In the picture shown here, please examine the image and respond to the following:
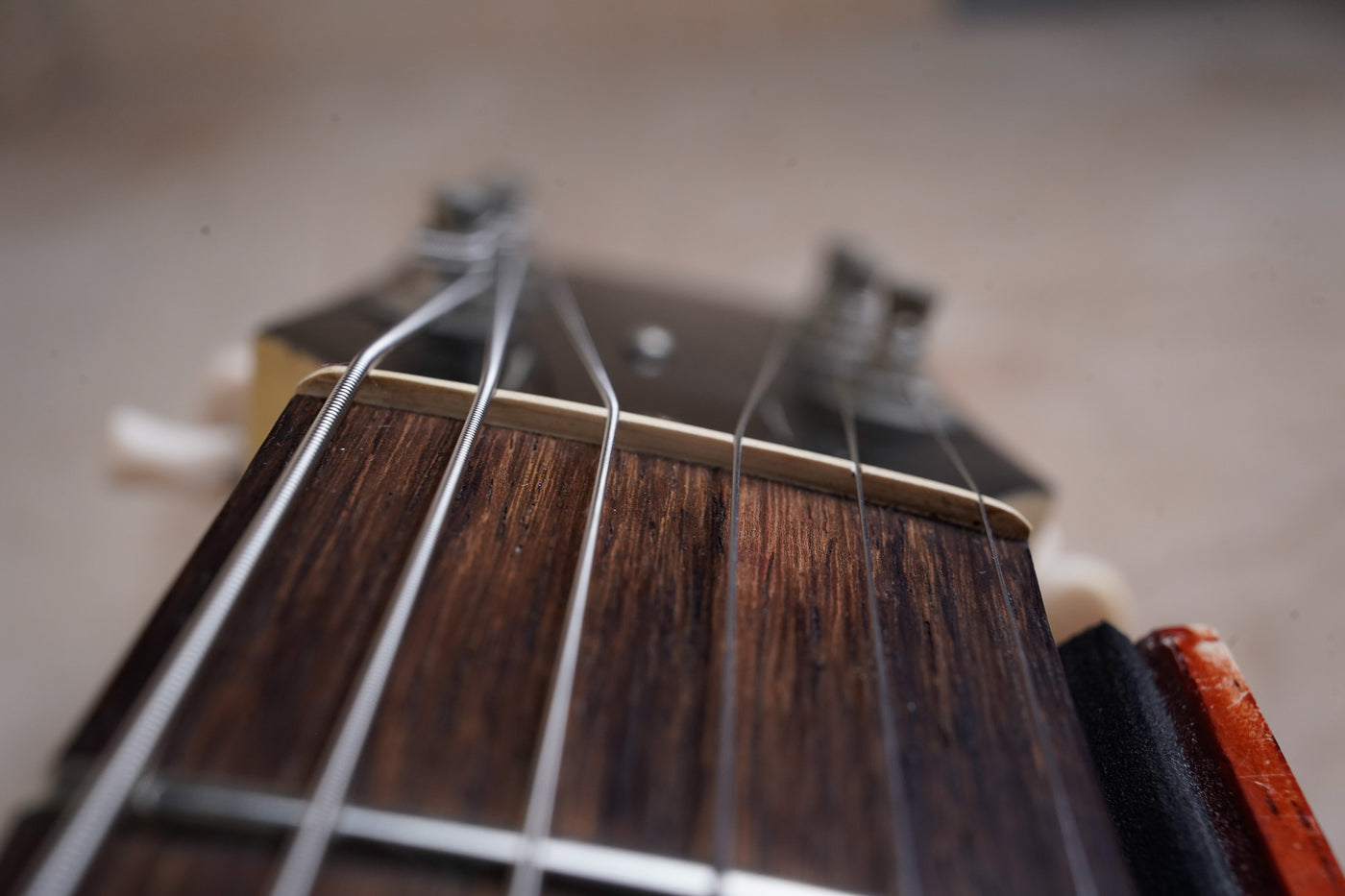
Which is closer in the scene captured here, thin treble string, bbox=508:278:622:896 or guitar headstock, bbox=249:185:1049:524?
thin treble string, bbox=508:278:622:896

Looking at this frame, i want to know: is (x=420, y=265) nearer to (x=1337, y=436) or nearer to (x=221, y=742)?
(x=221, y=742)

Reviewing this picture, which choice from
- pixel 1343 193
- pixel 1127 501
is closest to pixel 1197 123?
pixel 1343 193

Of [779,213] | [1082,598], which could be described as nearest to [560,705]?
[1082,598]

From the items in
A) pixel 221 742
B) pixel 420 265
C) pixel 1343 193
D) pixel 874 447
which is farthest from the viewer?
pixel 1343 193

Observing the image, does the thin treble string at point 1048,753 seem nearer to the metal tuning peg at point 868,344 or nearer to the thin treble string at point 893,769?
the thin treble string at point 893,769

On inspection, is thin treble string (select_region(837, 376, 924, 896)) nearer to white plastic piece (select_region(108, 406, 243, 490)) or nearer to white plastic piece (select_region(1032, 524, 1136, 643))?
white plastic piece (select_region(1032, 524, 1136, 643))

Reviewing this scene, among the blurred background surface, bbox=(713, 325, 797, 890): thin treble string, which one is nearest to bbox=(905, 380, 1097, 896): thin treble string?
bbox=(713, 325, 797, 890): thin treble string
